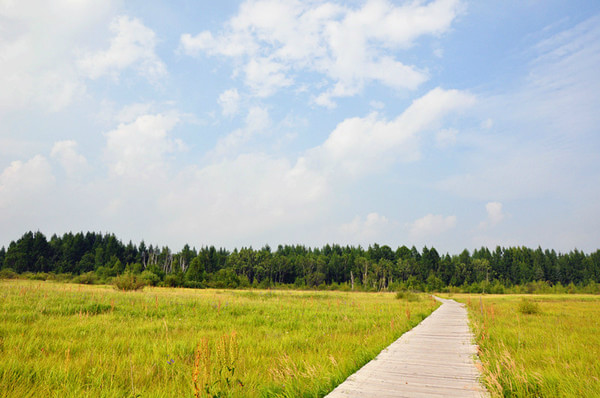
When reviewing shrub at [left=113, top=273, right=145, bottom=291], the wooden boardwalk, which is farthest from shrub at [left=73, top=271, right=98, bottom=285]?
the wooden boardwalk

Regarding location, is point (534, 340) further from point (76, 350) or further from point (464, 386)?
point (76, 350)

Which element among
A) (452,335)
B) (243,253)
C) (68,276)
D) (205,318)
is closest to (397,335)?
(452,335)

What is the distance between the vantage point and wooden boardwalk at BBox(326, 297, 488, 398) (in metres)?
4.20

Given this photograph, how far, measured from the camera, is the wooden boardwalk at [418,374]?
4203 mm

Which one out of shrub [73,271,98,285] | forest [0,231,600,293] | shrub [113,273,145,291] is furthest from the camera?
forest [0,231,600,293]

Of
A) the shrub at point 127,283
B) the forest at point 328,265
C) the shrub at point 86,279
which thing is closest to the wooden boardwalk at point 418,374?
the shrub at point 127,283

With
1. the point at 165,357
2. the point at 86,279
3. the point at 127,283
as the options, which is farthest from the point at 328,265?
the point at 165,357

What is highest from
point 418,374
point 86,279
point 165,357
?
point 418,374

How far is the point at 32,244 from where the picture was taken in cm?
9488

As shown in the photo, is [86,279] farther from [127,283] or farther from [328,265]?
[328,265]

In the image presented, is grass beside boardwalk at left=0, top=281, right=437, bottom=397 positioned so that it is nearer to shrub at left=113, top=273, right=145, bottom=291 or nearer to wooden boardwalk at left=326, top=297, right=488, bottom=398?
wooden boardwalk at left=326, top=297, right=488, bottom=398

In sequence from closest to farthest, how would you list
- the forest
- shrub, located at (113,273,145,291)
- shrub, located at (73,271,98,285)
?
shrub, located at (113,273,145,291), shrub, located at (73,271,98,285), the forest

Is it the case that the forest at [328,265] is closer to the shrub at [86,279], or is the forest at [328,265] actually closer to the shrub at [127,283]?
the shrub at [86,279]

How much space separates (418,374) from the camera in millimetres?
5105
